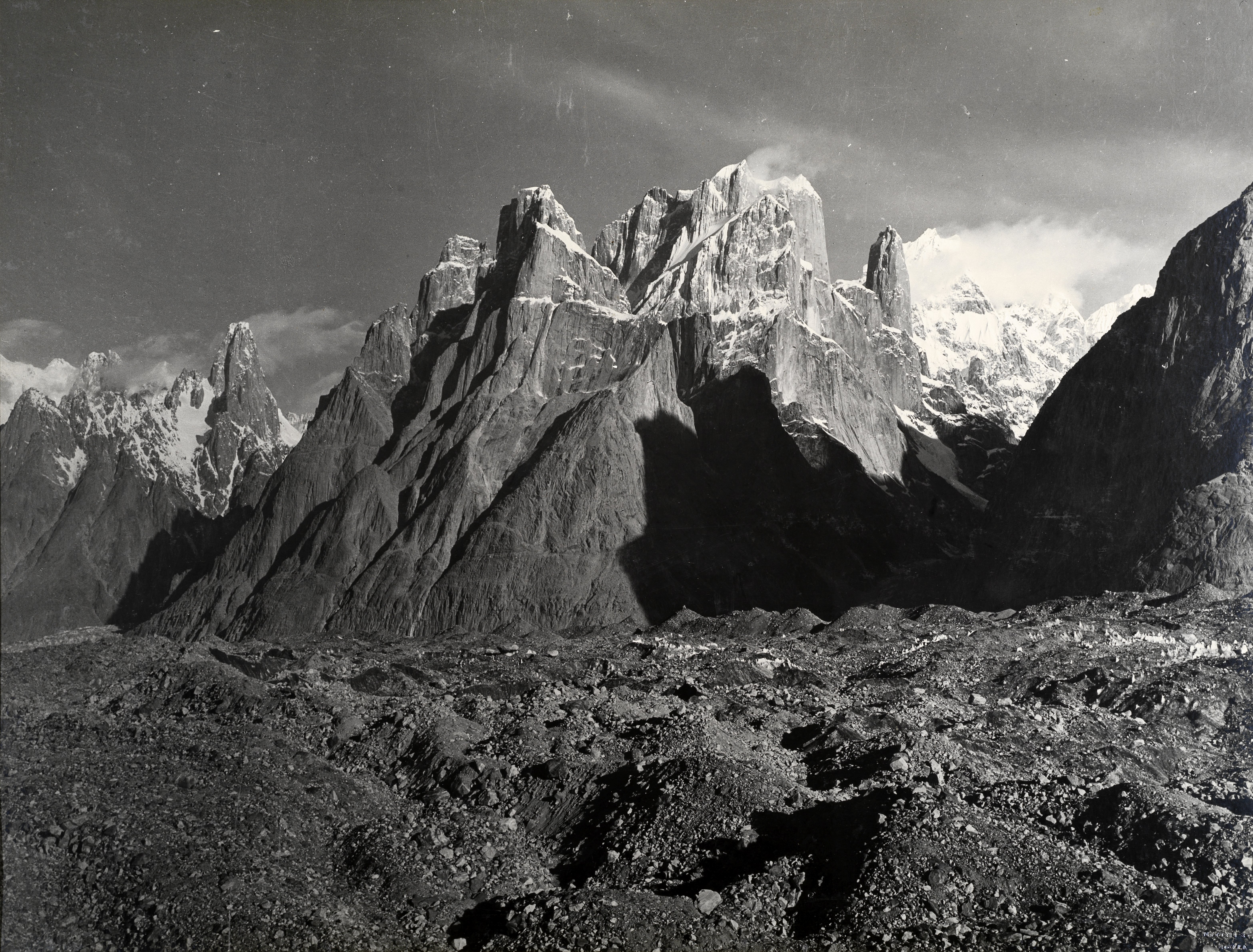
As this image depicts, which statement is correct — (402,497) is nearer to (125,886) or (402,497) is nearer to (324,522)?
(324,522)

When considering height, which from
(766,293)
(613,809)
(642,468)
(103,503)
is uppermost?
(766,293)

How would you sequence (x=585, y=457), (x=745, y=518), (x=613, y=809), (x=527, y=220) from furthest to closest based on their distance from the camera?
(x=527, y=220), (x=745, y=518), (x=585, y=457), (x=613, y=809)

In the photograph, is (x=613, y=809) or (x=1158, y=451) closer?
(x=613, y=809)

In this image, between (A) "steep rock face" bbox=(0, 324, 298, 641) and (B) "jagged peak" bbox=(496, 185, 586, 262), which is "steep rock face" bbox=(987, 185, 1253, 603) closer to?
(B) "jagged peak" bbox=(496, 185, 586, 262)

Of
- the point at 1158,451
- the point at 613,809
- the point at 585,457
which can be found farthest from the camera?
the point at 585,457

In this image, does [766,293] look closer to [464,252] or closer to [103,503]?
[464,252]

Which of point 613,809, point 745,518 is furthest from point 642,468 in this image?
point 613,809
